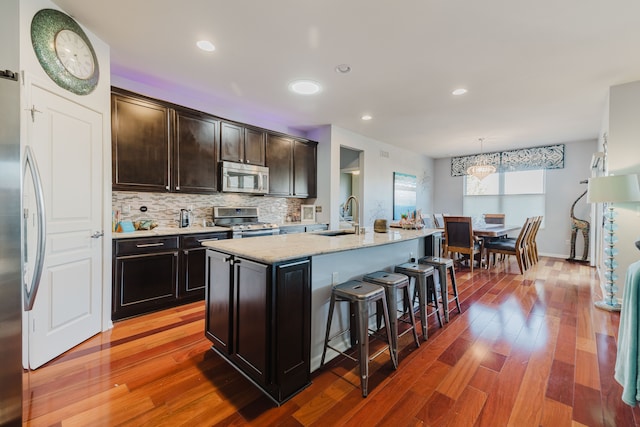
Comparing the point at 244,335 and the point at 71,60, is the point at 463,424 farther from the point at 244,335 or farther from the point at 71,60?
the point at 71,60

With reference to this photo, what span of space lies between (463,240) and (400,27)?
365cm

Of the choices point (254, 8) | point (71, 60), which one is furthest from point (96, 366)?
point (254, 8)

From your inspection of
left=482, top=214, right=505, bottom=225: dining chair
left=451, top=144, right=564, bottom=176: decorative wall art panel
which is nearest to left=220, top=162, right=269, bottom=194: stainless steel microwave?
left=482, top=214, right=505, bottom=225: dining chair

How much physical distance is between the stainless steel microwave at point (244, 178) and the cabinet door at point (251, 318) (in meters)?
2.22

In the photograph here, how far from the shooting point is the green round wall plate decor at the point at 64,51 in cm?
195

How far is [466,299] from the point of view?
3.43 m

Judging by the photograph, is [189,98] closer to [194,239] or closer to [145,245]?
[194,239]

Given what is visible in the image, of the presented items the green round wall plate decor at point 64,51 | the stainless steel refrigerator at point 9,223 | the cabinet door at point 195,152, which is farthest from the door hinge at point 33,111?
the cabinet door at point 195,152

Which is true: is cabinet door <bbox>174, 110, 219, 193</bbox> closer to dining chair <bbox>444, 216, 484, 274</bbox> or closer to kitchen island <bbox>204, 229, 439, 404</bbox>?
A: kitchen island <bbox>204, 229, 439, 404</bbox>

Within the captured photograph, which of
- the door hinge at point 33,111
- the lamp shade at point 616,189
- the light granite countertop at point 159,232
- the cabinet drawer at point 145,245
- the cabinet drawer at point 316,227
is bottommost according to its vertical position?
the cabinet drawer at point 145,245

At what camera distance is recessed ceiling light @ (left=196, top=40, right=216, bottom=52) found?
241cm

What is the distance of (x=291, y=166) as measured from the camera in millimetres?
4711

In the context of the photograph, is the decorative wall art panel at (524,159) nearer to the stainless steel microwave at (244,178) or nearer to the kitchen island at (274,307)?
the stainless steel microwave at (244,178)

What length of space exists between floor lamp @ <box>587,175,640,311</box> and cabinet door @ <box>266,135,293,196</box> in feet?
12.8
